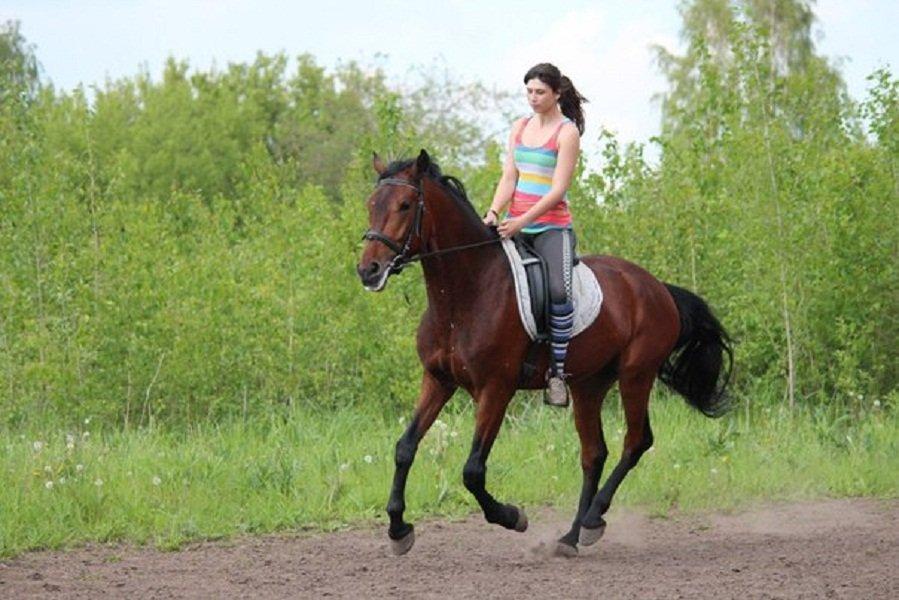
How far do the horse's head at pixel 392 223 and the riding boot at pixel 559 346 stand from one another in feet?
3.11

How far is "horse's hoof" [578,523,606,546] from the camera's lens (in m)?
9.04

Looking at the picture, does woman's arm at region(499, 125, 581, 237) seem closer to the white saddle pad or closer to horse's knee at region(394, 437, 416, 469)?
the white saddle pad

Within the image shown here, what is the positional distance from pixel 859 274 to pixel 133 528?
8.22 metres

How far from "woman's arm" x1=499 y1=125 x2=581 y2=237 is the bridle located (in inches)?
12.1

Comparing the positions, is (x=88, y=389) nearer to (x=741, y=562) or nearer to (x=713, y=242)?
(x=713, y=242)

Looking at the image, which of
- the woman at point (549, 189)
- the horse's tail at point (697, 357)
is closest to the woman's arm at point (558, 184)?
the woman at point (549, 189)

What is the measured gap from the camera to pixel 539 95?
8.73 m

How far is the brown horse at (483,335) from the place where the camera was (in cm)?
809

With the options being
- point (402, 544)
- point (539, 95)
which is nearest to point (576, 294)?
point (539, 95)

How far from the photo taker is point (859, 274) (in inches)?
591

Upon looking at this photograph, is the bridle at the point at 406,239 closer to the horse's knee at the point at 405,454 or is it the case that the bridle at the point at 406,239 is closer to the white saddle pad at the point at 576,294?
the white saddle pad at the point at 576,294

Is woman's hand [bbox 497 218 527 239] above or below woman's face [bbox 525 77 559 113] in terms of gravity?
below

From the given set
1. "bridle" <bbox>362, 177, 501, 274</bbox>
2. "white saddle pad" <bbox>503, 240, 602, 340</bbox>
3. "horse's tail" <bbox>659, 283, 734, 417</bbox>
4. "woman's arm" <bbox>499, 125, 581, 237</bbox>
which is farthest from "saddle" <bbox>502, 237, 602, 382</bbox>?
"horse's tail" <bbox>659, 283, 734, 417</bbox>

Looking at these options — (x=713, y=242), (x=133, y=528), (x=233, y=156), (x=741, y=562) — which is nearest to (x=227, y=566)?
(x=133, y=528)
